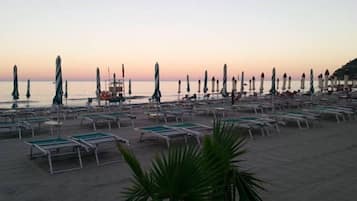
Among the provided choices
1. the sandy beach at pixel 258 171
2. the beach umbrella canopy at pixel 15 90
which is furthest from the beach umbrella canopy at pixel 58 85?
the beach umbrella canopy at pixel 15 90

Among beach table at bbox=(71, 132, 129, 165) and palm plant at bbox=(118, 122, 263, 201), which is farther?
beach table at bbox=(71, 132, 129, 165)

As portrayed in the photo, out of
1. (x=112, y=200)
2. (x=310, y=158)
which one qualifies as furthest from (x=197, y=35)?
(x=112, y=200)

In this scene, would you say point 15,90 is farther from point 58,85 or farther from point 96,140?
Answer: point 96,140

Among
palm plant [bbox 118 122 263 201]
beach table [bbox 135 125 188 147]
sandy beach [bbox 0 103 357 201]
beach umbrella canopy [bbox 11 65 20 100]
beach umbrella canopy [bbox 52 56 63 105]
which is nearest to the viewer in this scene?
palm plant [bbox 118 122 263 201]

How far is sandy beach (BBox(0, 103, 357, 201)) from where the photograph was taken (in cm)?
367

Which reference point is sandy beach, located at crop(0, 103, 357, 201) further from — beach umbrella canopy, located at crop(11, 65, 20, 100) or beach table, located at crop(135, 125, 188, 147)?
beach umbrella canopy, located at crop(11, 65, 20, 100)

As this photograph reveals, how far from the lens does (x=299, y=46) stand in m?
25.1

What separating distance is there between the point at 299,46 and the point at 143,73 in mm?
37521

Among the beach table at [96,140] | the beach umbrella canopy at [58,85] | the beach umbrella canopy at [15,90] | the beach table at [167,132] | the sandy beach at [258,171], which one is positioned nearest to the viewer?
the sandy beach at [258,171]

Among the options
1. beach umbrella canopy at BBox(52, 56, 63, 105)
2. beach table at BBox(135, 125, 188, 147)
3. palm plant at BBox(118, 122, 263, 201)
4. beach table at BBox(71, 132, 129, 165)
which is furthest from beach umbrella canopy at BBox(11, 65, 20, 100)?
palm plant at BBox(118, 122, 263, 201)

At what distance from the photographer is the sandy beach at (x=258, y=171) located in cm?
367

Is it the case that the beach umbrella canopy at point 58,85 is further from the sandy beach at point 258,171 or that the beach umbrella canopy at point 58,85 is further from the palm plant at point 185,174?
the palm plant at point 185,174

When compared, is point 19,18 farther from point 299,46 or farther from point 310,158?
point 299,46

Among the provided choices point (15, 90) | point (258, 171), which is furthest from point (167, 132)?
point (15, 90)
